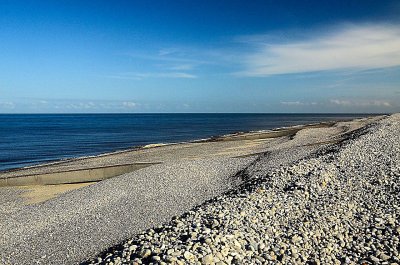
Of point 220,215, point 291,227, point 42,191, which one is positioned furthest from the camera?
point 42,191

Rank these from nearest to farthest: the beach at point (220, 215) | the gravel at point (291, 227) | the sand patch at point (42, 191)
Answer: the gravel at point (291, 227) < the beach at point (220, 215) < the sand patch at point (42, 191)

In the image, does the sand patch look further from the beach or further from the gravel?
the gravel

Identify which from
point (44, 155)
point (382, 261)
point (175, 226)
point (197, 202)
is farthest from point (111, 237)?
point (44, 155)

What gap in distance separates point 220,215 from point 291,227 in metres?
1.75

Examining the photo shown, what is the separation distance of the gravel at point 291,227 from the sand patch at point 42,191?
9.79 m

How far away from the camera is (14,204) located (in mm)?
16031

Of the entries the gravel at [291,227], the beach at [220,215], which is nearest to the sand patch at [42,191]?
the beach at [220,215]

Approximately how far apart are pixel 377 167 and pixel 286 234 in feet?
23.9

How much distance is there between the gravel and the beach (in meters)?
0.03

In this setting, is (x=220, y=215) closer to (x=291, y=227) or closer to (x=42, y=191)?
(x=291, y=227)

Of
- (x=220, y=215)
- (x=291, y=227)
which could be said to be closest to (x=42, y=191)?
(x=220, y=215)

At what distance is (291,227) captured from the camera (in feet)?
27.7

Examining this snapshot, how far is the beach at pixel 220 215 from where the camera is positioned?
7.22m

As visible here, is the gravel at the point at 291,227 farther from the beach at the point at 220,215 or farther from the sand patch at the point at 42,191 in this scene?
the sand patch at the point at 42,191
